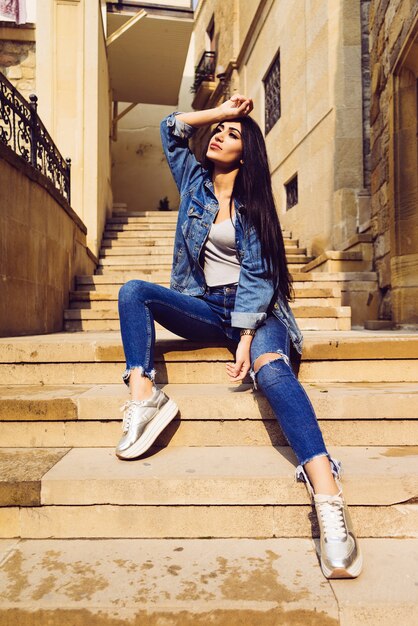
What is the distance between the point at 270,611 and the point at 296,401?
785 mm

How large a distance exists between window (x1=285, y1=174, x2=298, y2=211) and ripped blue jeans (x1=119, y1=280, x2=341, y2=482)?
24.8 ft

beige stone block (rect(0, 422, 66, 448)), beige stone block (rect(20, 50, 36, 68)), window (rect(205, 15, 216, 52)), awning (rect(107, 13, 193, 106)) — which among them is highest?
window (rect(205, 15, 216, 52))

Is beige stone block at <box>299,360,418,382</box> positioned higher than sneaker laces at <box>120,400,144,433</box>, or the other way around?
beige stone block at <box>299,360,418,382</box>

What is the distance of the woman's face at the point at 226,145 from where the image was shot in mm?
2438

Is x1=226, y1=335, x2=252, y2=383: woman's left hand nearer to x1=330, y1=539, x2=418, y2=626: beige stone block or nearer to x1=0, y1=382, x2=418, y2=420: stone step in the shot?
x1=0, y1=382, x2=418, y2=420: stone step

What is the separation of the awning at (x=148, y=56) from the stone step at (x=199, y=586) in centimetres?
1257

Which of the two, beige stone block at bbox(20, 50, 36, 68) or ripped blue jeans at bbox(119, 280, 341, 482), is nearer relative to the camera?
ripped blue jeans at bbox(119, 280, 341, 482)

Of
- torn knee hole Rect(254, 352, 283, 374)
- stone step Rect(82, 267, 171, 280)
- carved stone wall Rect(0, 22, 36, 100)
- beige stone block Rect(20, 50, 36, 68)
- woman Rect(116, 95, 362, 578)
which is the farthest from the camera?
beige stone block Rect(20, 50, 36, 68)

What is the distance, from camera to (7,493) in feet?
5.89

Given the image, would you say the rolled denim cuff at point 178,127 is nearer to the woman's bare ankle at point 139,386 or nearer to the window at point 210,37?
the woman's bare ankle at point 139,386

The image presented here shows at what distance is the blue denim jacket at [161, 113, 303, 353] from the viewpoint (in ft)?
7.36

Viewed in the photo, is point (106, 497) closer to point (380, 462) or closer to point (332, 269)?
point (380, 462)

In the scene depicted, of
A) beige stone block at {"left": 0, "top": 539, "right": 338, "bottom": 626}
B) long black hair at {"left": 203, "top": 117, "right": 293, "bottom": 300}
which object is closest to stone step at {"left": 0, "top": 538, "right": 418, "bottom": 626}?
beige stone block at {"left": 0, "top": 539, "right": 338, "bottom": 626}

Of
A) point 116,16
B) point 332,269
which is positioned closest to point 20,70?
point 116,16
